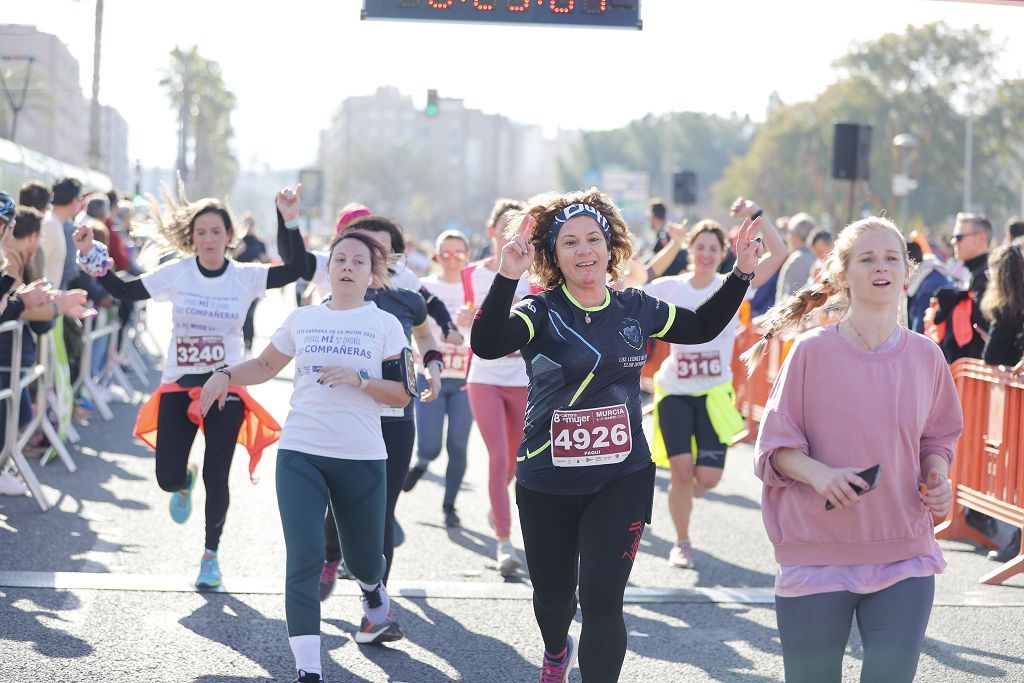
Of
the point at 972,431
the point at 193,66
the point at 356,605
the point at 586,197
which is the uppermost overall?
the point at 193,66

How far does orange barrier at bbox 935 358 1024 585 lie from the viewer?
791 centimetres

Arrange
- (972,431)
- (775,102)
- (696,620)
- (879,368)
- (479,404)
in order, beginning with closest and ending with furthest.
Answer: (879,368), (696,620), (479,404), (972,431), (775,102)

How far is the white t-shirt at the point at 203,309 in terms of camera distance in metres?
7.18

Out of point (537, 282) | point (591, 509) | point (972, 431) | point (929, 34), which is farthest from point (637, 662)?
point (929, 34)

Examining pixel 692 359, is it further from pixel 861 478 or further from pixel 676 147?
pixel 676 147

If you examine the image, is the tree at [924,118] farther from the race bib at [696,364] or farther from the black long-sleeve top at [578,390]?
the black long-sleeve top at [578,390]

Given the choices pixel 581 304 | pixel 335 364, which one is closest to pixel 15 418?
pixel 335 364

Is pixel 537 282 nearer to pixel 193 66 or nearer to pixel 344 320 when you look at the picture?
pixel 344 320

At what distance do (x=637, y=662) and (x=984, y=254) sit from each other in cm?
511

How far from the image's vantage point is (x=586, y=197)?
16.5 ft

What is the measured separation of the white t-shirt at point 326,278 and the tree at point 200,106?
57.3 metres

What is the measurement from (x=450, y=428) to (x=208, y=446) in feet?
8.04

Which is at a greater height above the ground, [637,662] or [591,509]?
[591,509]

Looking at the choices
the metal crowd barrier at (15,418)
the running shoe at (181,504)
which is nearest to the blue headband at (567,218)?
the running shoe at (181,504)
